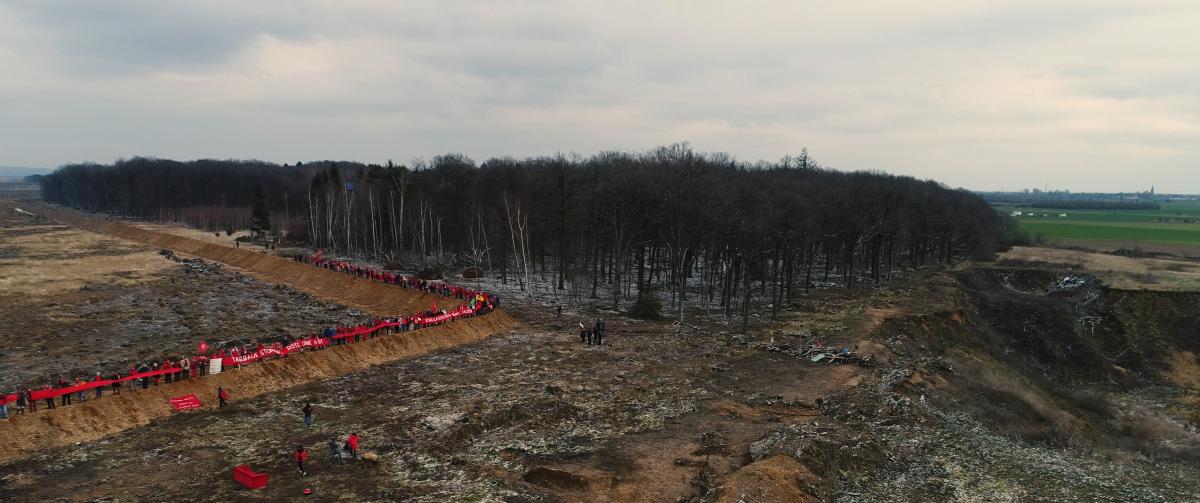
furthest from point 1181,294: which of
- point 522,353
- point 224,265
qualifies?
point 224,265

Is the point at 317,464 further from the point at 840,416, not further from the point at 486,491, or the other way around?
the point at 840,416

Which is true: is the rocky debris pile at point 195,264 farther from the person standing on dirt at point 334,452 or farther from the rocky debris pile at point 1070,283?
the rocky debris pile at point 1070,283

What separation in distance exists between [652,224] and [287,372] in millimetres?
33994

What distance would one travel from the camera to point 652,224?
56812mm

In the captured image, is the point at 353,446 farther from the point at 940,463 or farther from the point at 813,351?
the point at 813,351

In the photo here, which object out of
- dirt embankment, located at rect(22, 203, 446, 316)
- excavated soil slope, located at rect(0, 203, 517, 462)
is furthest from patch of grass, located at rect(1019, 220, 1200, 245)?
excavated soil slope, located at rect(0, 203, 517, 462)

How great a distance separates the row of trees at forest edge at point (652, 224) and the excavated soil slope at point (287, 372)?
44.7 feet

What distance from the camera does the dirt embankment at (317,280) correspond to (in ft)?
182

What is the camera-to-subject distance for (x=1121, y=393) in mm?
46156

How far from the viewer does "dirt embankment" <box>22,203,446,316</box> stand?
55.3 meters

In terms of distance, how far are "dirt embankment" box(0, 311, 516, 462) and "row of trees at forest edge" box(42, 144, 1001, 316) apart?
65.5 feet

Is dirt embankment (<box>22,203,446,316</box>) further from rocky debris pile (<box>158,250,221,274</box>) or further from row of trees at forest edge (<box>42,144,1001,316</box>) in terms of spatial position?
row of trees at forest edge (<box>42,144,1001,316</box>)

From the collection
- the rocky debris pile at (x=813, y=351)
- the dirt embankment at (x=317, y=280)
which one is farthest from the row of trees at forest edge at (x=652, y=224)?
the dirt embankment at (x=317, y=280)

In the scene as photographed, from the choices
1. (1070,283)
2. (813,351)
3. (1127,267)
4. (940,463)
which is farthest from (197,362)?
(1127,267)
